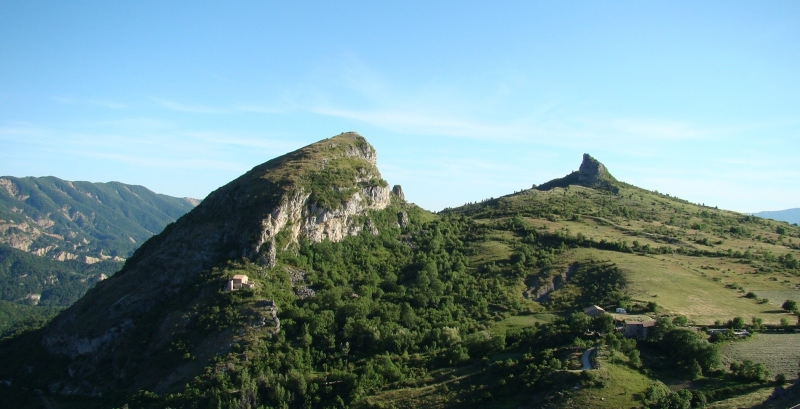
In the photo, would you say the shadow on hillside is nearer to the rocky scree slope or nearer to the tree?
the tree

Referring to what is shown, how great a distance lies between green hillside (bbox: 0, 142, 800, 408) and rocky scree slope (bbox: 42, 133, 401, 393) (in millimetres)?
492

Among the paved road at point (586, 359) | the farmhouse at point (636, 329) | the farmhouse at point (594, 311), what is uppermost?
the farmhouse at point (594, 311)

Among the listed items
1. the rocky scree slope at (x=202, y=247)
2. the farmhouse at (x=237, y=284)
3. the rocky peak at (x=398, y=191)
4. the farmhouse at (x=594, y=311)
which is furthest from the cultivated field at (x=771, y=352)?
the rocky peak at (x=398, y=191)

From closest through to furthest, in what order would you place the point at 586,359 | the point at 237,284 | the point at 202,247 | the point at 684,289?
the point at 586,359
the point at 237,284
the point at 684,289
the point at 202,247

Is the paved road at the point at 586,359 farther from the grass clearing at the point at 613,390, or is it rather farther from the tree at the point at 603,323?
the tree at the point at 603,323

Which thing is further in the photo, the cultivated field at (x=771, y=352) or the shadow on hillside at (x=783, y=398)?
the cultivated field at (x=771, y=352)

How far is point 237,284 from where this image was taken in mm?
91000

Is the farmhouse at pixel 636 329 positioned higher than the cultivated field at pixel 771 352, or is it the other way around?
the farmhouse at pixel 636 329

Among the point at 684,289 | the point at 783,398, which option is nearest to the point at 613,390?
the point at 783,398

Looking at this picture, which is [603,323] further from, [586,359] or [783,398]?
[783,398]

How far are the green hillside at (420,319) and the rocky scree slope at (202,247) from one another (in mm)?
492

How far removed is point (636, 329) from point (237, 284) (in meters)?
65.1

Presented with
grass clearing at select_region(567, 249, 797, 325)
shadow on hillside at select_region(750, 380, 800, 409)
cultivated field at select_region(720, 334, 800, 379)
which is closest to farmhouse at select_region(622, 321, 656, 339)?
cultivated field at select_region(720, 334, 800, 379)

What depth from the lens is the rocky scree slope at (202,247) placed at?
87.9m
